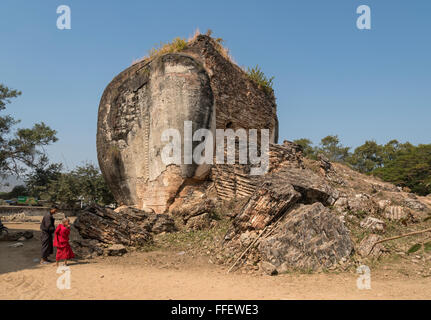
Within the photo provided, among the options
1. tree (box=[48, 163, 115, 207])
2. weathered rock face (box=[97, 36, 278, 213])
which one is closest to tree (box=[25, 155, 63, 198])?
tree (box=[48, 163, 115, 207])

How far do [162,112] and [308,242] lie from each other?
6365mm

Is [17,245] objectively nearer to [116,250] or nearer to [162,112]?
[116,250]

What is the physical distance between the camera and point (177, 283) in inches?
230

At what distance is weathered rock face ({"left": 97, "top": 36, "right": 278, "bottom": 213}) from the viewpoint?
10.7 meters

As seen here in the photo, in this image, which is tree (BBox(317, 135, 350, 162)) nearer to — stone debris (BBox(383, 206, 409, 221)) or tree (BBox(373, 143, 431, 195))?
tree (BBox(373, 143, 431, 195))

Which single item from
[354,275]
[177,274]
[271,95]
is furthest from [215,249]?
[271,95]

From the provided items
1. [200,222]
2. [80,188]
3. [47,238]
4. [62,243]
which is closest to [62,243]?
[62,243]

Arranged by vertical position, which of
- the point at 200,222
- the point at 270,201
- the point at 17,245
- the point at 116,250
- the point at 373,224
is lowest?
the point at 17,245

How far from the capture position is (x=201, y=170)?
1072 centimetres

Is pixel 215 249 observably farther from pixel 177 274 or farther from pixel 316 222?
pixel 316 222

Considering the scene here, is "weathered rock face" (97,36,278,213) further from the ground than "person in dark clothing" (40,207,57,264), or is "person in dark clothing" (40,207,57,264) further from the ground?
"weathered rock face" (97,36,278,213)

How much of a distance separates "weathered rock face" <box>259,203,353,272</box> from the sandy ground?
0.45m

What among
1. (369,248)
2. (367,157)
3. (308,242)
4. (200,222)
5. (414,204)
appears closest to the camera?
(308,242)
